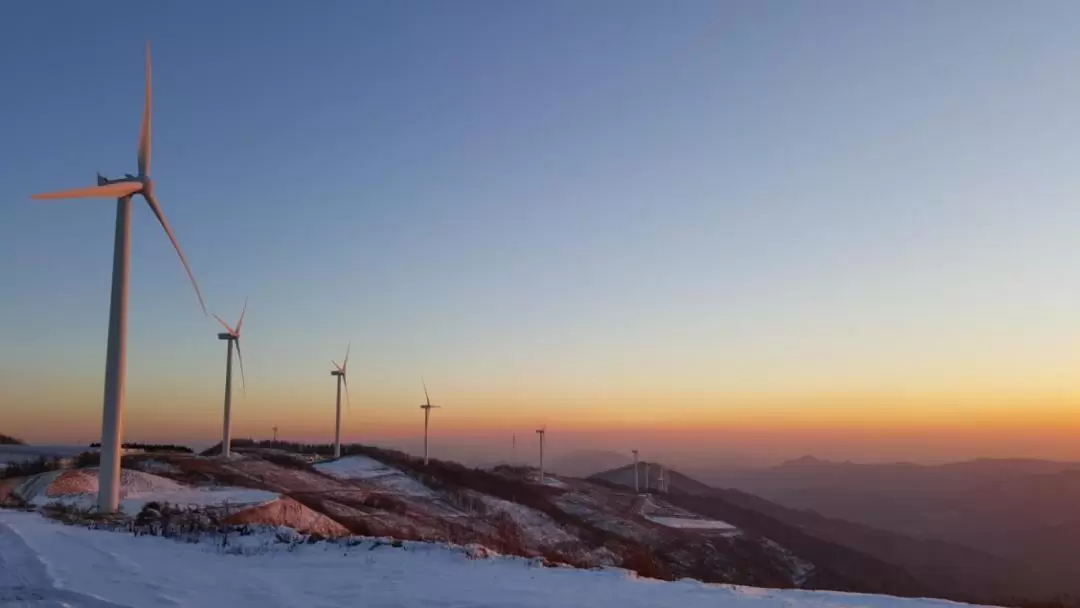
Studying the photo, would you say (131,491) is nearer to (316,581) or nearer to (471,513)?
(316,581)

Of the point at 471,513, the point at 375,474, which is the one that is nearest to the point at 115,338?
the point at 471,513

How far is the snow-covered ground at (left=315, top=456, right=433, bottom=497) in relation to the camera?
56.9m

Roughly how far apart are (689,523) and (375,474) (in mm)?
34961

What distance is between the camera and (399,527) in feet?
117

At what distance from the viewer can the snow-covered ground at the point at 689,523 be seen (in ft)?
255

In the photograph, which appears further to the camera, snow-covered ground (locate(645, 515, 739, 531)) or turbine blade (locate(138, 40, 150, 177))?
snow-covered ground (locate(645, 515, 739, 531))

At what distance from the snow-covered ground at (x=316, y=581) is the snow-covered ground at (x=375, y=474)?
38.1m

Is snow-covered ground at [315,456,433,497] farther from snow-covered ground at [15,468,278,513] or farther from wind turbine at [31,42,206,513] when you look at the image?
wind turbine at [31,42,206,513]

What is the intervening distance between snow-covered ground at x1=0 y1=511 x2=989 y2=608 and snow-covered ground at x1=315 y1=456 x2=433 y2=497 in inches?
1499

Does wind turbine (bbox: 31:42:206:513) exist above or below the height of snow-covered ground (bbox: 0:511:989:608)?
above

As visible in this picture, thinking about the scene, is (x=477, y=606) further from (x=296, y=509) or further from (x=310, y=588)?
(x=296, y=509)

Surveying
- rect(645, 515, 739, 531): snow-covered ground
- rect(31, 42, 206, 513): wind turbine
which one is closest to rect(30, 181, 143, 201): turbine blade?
rect(31, 42, 206, 513): wind turbine

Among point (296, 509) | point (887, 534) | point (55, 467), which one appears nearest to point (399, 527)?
point (296, 509)

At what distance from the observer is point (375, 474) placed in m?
60.2
